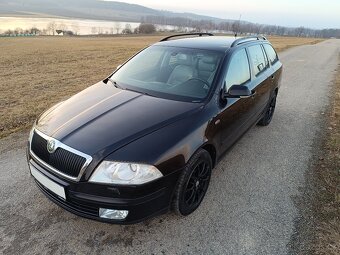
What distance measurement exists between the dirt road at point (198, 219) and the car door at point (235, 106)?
56 cm

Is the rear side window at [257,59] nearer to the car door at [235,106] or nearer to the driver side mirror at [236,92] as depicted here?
the car door at [235,106]

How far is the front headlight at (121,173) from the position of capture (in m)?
2.40

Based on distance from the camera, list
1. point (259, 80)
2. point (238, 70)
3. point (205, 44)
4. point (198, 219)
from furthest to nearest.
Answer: point (259, 80) < point (205, 44) < point (238, 70) < point (198, 219)

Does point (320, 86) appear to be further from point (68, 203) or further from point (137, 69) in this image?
point (68, 203)

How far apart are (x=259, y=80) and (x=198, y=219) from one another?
2494mm

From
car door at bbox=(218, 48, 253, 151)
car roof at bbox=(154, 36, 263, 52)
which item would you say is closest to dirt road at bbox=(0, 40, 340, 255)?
car door at bbox=(218, 48, 253, 151)

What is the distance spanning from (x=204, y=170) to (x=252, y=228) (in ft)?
2.42

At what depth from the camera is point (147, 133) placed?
8.80 ft

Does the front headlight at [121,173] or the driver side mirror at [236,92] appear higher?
the driver side mirror at [236,92]

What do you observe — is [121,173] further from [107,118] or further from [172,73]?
[172,73]

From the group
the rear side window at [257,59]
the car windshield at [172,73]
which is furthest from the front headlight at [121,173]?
the rear side window at [257,59]

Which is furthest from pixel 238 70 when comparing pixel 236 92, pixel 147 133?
pixel 147 133

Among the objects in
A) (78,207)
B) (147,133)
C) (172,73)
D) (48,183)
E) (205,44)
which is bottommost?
(78,207)

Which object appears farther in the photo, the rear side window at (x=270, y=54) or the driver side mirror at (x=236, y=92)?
the rear side window at (x=270, y=54)
